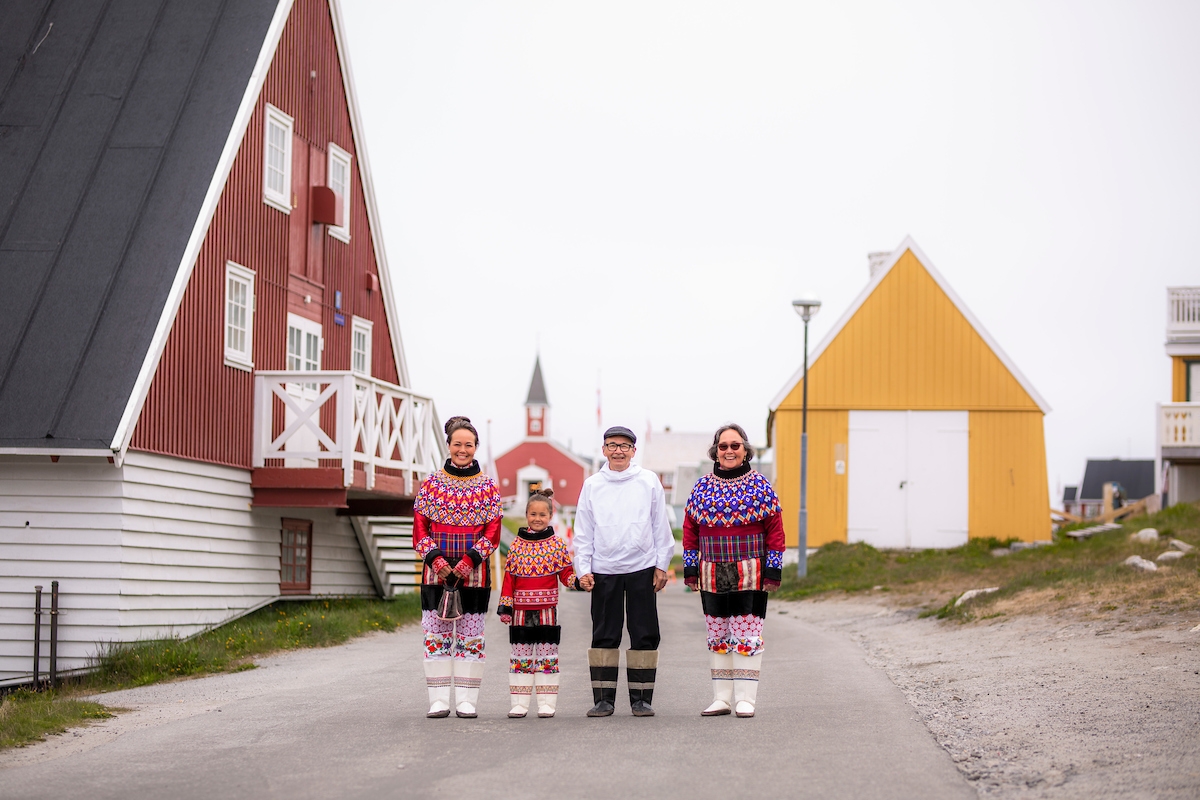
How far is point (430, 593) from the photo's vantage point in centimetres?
844

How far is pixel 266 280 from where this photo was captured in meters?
18.2

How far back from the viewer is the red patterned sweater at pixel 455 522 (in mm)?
8375

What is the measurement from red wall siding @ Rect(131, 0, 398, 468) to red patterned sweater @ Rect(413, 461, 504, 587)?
23.1ft

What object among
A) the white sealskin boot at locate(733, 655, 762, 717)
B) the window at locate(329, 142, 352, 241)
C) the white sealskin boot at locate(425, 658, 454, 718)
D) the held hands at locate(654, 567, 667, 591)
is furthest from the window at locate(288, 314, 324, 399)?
the white sealskin boot at locate(733, 655, 762, 717)

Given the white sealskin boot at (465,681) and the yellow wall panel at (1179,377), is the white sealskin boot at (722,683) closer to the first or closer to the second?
the white sealskin boot at (465,681)

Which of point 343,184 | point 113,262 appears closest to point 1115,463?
point 343,184

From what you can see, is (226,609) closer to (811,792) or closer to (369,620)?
(369,620)

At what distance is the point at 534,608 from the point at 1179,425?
87.5 ft

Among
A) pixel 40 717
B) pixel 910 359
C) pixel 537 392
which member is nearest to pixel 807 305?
pixel 910 359

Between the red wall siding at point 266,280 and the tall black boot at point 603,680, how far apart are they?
7.78m

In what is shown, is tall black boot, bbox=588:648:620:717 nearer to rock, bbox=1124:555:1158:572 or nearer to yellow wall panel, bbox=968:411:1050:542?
rock, bbox=1124:555:1158:572

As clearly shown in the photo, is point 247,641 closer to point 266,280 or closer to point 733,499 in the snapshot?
point 266,280

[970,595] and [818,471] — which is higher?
[818,471]

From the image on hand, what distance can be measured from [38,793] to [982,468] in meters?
24.3
